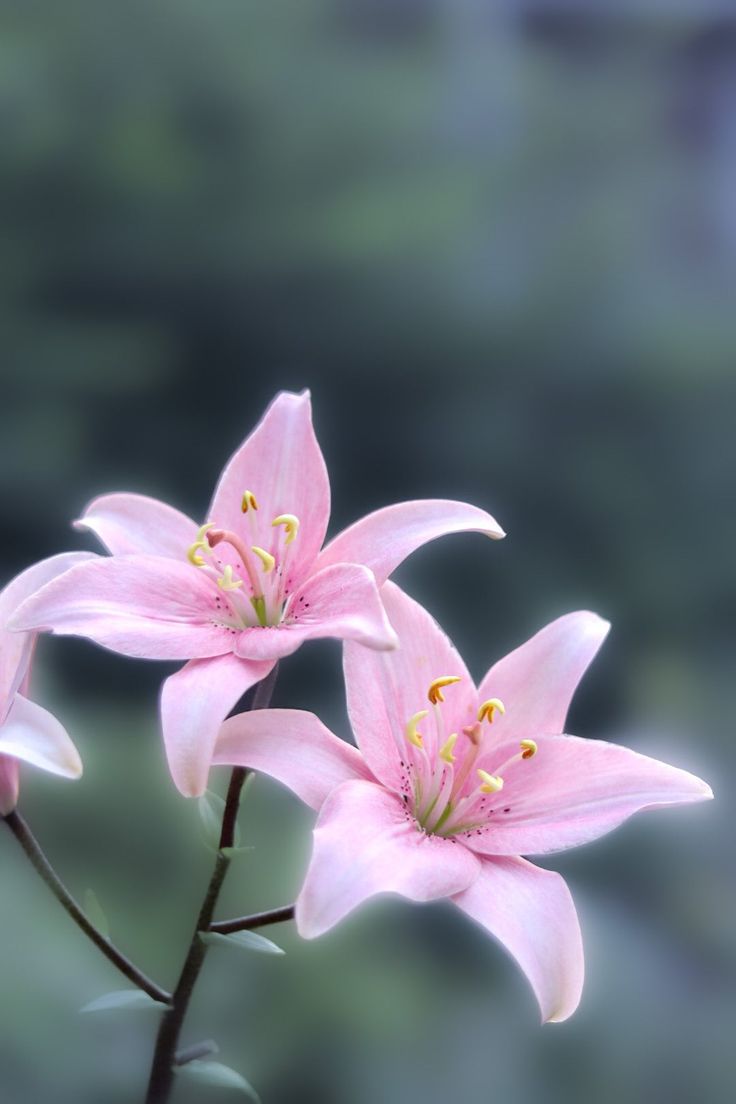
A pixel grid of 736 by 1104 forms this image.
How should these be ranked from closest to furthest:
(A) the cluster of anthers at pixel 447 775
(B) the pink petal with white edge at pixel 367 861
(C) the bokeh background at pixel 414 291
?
(B) the pink petal with white edge at pixel 367 861 < (A) the cluster of anthers at pixel 447 775 < (C) the bokeh background at pixel 414 291

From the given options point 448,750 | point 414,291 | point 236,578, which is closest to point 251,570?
point 236,578

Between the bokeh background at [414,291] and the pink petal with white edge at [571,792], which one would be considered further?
the bokeh background at [414,291]

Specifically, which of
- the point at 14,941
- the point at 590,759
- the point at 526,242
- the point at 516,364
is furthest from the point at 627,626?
the point at 590,759

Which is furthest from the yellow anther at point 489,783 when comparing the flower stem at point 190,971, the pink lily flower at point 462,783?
the flower stem at point 190,971

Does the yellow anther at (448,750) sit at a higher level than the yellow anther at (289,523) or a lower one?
lower

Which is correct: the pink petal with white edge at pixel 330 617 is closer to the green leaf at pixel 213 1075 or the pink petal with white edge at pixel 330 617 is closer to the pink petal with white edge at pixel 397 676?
the pink petal with white edge at pixel 397 676

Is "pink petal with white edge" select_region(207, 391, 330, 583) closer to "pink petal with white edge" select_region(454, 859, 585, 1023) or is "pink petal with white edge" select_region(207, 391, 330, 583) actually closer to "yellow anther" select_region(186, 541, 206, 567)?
"yellow anther" select_region(186, 541, 206, 567)

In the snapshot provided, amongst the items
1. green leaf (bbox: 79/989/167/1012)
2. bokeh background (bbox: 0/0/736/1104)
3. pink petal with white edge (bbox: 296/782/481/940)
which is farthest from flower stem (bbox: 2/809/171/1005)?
bokeh background (bbox: 0/0/736/1104)
